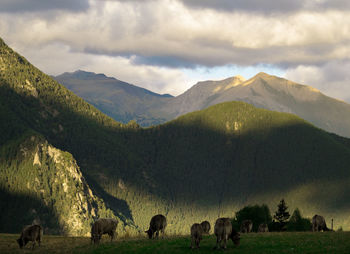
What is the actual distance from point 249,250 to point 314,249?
6.71m

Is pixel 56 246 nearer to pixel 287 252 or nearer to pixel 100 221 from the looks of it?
pixel 100 221

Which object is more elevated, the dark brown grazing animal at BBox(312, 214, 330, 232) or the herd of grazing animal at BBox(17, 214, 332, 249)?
the dark brown grazing animal at BBox(312, 214, 330, 232)

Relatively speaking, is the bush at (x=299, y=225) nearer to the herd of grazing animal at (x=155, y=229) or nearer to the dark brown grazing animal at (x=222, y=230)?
the herd of grazing animal at (x=155, y=229)

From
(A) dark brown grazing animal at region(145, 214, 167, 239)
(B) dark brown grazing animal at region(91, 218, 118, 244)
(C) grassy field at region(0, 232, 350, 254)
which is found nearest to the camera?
(C) grassy field at region(0, 232, 350, 254)

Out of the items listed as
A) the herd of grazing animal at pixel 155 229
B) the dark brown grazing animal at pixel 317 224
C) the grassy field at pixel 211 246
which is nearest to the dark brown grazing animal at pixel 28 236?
the herd of grazing animal at pixel 155 229

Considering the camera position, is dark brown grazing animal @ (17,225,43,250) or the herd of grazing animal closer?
the herd of grazing animal

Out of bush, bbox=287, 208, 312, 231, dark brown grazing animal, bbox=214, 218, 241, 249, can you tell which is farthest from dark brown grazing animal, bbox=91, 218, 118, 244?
bush, bbox=287, 208, 312, 231

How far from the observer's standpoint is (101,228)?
206 feet

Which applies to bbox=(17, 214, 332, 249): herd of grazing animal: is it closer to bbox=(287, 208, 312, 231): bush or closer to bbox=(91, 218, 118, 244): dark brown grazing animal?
bbox=(91, 218, 118, 244): dark brown grazing animal

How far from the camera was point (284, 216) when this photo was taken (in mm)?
170250

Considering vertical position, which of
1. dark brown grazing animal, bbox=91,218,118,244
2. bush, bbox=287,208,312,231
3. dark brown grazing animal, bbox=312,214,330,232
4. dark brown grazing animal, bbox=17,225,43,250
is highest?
bush, bbox=287,208,312,231

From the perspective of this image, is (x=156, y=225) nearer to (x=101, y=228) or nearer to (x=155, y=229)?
(x=155, y=229)

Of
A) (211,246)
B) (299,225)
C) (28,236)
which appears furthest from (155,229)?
(299,225)

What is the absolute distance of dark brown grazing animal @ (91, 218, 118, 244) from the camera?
61.9 meters
